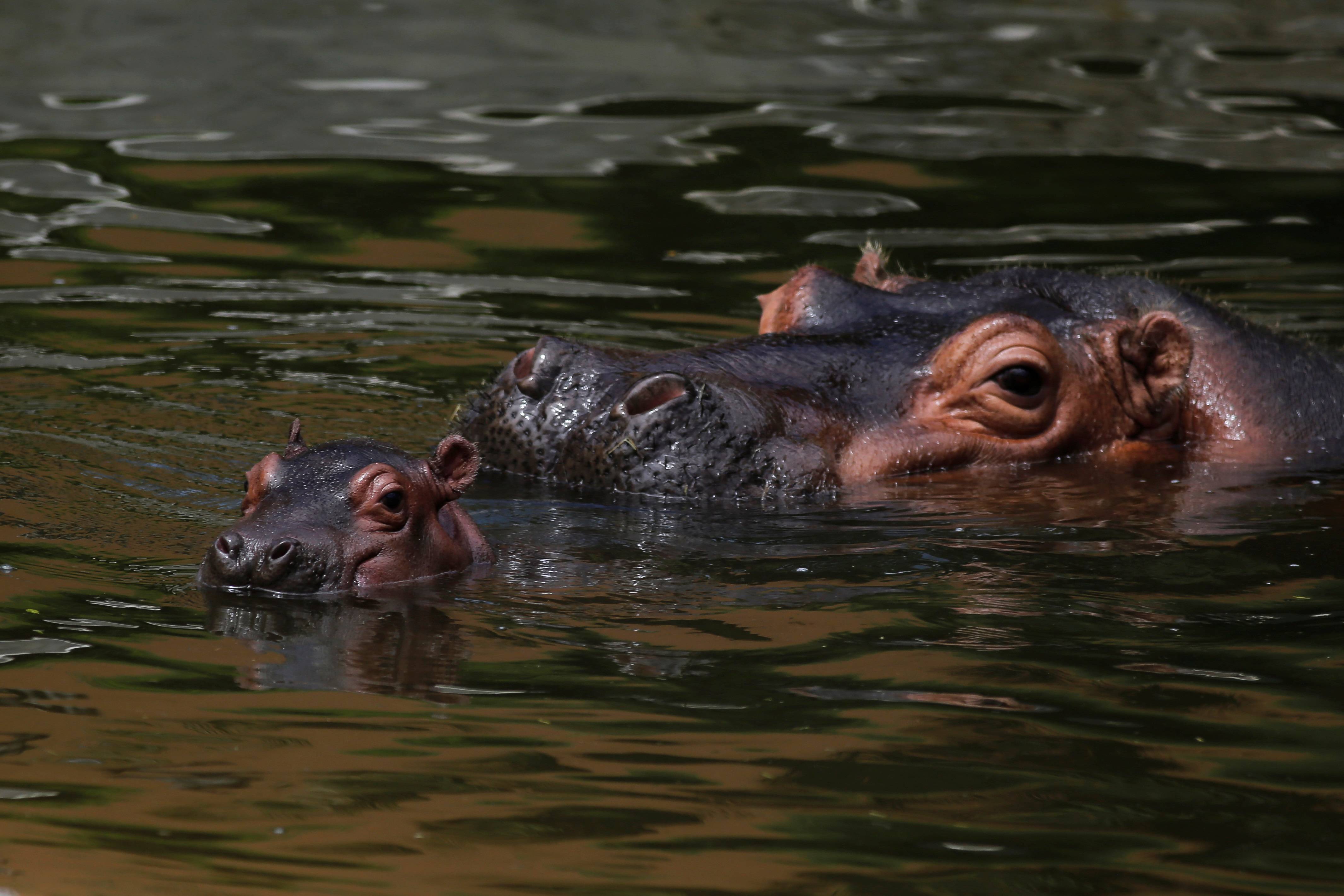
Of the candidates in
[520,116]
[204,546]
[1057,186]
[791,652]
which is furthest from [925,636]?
[520,116]

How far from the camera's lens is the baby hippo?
5.41m

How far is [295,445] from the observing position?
593 centimetres

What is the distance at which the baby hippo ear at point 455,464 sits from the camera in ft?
19.0

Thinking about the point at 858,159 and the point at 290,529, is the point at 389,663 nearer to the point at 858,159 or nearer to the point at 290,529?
the point at 290,529

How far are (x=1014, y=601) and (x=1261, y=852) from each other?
1858 millimetres

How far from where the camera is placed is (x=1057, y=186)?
43.6 feet

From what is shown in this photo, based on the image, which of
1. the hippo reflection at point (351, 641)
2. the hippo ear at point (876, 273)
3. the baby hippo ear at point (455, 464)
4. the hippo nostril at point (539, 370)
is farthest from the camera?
→ the hippo ear at point (876, 273)

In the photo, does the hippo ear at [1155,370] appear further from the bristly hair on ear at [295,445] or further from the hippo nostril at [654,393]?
the bristly hair on ear at [295,445]

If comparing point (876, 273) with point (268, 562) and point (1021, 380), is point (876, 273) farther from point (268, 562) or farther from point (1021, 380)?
point (268, 562)

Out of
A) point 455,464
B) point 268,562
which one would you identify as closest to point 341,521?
point 268,562

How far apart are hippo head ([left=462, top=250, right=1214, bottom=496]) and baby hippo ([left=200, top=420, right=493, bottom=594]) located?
1064 millimetres

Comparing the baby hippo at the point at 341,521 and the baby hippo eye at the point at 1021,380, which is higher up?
the baby hippo eye at the point at 1021,380

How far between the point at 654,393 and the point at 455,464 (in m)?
1.02

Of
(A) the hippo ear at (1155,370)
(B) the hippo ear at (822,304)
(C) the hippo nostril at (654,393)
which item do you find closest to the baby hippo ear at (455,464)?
(C) the hippo nostril at (654,393)
